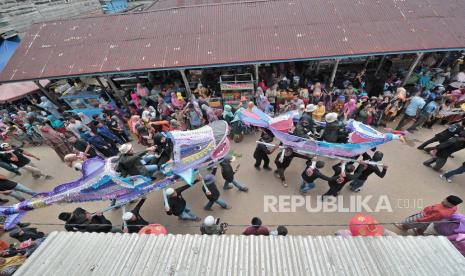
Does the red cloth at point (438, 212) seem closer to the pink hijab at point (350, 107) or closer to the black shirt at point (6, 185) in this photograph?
the pink hijab at point (350, 107)

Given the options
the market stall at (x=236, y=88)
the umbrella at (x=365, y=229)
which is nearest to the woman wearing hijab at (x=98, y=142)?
the market stall at (x=236, y=88)

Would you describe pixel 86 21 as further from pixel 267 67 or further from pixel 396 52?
pixel 396 52

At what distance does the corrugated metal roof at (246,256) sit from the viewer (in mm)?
2438

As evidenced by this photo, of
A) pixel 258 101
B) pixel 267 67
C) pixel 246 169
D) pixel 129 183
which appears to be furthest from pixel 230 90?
pixel 129 183

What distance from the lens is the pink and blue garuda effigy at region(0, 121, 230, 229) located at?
4.60 m

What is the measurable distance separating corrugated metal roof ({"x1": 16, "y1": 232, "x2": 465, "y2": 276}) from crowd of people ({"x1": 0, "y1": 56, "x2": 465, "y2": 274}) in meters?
1.09

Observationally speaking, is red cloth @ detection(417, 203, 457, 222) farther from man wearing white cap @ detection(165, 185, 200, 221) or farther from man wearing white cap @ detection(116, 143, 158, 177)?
man wearing white cap @ detection(116, 143, 158, 177)

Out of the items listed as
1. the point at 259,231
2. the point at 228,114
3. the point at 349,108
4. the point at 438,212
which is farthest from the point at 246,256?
the point at 349,108

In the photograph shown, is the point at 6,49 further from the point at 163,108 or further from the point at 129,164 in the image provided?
the point at 129,164

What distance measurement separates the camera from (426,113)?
270 inches

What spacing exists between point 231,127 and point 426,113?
631cm

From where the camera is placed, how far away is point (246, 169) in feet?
22.0

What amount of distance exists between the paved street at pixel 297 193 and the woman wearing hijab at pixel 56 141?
113 centimetres

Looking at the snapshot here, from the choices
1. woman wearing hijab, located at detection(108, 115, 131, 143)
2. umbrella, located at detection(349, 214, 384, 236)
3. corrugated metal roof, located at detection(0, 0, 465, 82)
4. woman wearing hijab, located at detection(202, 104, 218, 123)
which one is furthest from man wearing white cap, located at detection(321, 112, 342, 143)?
woman wearing hijab, located at detection(108, 115, 131, 143)
